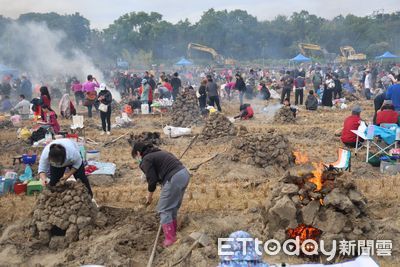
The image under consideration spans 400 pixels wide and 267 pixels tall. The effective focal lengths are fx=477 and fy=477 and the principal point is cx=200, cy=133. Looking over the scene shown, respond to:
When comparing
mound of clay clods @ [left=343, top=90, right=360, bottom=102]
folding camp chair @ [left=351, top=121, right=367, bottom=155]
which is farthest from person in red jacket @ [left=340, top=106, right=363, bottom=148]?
mound of clay clods @ [left=343, top=90, right=360, bottom=102]

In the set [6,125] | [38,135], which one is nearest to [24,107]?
[6,125]

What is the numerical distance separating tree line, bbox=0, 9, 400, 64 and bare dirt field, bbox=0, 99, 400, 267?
44570 mm

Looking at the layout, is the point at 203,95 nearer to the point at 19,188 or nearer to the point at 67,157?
the point at 19,188

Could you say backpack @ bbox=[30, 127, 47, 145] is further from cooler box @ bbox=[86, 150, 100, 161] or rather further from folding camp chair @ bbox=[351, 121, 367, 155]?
folding camp chair @ bbox=[351, 121, 367, 155]

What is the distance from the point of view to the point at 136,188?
31.9ft

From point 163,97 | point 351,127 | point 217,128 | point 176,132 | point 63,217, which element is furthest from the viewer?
point 163,97

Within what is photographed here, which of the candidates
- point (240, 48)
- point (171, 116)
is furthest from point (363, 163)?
point (240, 48)

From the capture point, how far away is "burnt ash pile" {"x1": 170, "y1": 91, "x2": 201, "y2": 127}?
680 inches

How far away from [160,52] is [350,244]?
180 feet

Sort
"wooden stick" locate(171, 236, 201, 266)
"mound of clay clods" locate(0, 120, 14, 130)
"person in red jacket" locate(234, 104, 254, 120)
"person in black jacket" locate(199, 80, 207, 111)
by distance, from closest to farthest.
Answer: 1. "wooden stick" locate(171, 236, 201, 266)
2. "mound of clay clods" locate(0, 120, 14, 130)
3. "person in red jacket" locate(234, 104, 254, 120)
4. "person in black jacket" locate(199, 80, 207, 111)

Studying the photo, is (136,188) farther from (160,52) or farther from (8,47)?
(160,52)

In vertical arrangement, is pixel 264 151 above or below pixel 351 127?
below

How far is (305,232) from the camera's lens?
6.46m

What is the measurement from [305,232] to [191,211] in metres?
2.21
